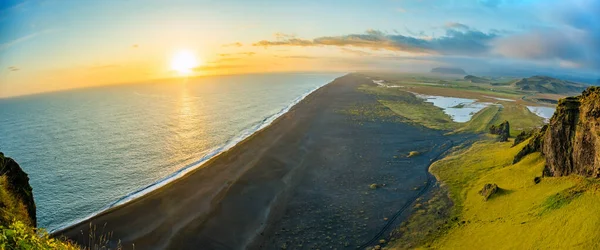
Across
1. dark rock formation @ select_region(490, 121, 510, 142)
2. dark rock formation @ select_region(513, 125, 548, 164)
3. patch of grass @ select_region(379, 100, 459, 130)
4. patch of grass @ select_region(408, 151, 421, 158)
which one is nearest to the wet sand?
patch of grass @ select_region(408, 151, 421, 158)

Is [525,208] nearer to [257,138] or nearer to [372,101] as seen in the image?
[257,138]

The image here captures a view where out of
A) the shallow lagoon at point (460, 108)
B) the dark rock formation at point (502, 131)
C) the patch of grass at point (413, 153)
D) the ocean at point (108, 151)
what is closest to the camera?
the ocean at point (108, 151)

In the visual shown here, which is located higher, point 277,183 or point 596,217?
point 596,217

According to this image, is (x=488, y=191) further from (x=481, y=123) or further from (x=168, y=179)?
(x=481, y=123)

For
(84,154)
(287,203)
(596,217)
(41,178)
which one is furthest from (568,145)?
(84,154)

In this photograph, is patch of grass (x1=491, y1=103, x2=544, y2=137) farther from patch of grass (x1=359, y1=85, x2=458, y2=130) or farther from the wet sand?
the wet sand

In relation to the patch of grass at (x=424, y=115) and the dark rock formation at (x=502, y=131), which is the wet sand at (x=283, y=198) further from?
the patch of grass at (x=424, y=115)

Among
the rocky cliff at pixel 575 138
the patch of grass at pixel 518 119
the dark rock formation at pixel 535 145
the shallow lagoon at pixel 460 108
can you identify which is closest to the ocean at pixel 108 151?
the dark rock formation at pixel 535 145
